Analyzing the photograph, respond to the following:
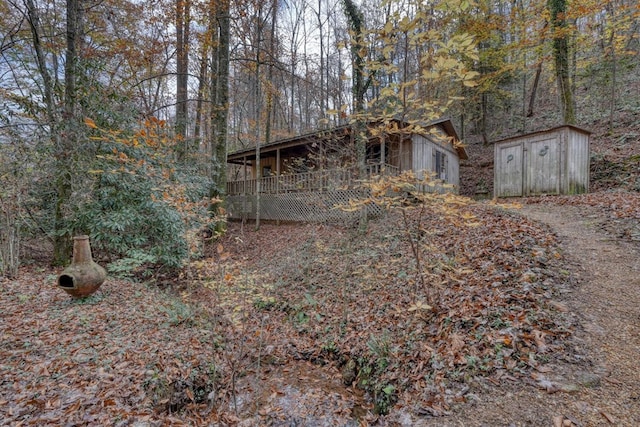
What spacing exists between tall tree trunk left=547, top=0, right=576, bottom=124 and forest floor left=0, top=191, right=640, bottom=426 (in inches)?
276

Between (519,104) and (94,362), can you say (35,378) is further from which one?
(519,104)

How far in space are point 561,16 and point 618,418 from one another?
14.1 m

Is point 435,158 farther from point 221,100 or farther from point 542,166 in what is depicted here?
point 221,100

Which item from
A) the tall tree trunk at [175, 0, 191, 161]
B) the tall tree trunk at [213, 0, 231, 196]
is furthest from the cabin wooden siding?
the tall tree trunk at [175, 0, 191, 161]

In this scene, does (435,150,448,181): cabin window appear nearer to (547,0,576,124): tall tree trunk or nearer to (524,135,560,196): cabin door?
(524,135,560,196): cabin door

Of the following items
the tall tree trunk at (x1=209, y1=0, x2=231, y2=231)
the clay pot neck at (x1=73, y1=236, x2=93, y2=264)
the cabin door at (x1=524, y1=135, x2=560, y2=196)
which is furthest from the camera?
the tall tree trunk at (x1=209, y1=0, x2=231, y2=231)

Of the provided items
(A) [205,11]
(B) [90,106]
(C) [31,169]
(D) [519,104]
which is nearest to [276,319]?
(C) [31,169]

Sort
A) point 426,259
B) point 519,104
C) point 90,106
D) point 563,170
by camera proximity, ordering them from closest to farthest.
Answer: point 426,259 < point 90,106 < point 563,170 < point 519,104

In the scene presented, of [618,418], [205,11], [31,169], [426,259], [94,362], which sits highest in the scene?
[205,11]

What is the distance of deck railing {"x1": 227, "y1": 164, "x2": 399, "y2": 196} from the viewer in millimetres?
9797

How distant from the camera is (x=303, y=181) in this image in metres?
11.2

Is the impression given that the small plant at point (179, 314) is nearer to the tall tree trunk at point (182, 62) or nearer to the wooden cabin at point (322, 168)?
the wooden cabin at point (322, 168)

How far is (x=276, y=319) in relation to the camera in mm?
5582

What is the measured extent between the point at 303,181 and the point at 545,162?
8126 millimetres
